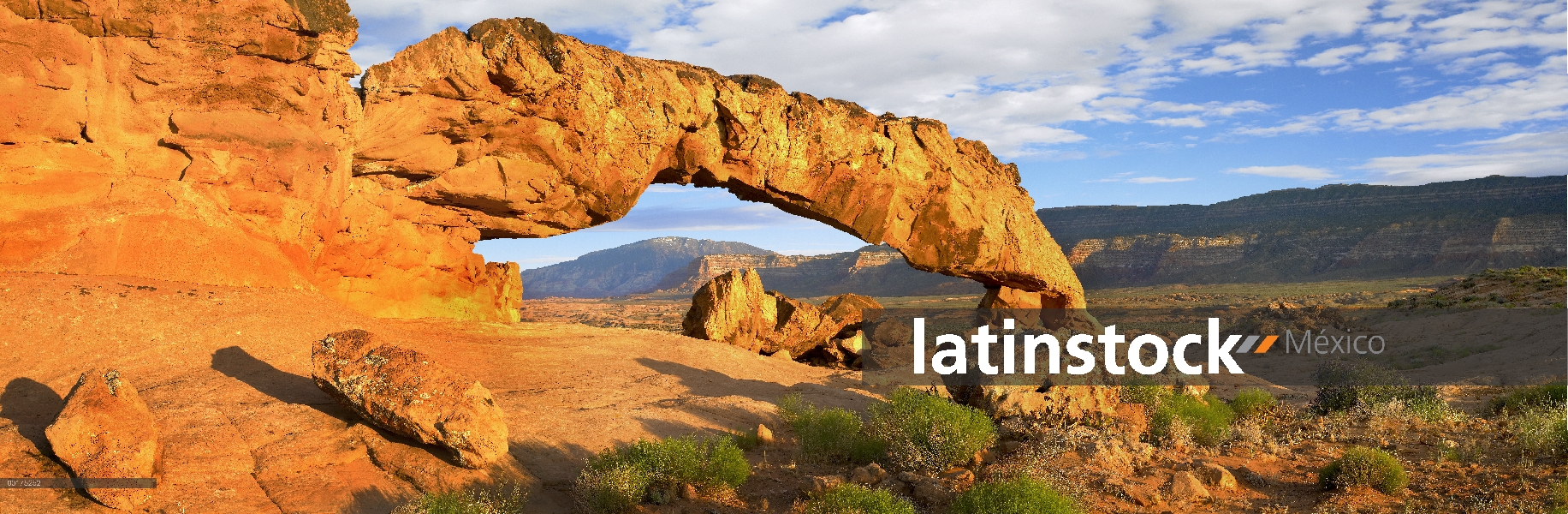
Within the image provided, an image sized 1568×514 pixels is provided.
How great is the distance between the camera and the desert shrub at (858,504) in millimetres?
6801

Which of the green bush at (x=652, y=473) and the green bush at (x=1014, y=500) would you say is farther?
the green bush at (x=652, y=473)

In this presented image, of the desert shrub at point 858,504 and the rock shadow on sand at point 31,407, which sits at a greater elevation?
the rock shadow on sand at point 31,407

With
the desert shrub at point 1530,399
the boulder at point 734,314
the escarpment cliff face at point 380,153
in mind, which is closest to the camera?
the escarpment cliff face at point 380,153

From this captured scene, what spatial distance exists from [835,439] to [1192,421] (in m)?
4.19

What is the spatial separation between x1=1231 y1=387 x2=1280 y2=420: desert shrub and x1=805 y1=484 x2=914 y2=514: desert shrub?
6787 millimetres

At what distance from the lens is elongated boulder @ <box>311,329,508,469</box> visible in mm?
7777

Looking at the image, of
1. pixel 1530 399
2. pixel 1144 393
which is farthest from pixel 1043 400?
pixel 1530 399

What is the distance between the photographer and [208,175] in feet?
35.4

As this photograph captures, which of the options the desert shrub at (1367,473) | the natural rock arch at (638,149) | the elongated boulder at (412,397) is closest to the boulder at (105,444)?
the elongated boulder at (412,397)

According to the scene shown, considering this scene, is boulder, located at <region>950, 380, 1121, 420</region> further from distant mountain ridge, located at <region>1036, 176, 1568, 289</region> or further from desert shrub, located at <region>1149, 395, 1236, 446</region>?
distant mountain ridge, located at <region>1036, 176, 1568, 289</region>

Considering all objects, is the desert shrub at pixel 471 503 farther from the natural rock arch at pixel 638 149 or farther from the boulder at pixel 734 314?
the boulder at pixel 734 314

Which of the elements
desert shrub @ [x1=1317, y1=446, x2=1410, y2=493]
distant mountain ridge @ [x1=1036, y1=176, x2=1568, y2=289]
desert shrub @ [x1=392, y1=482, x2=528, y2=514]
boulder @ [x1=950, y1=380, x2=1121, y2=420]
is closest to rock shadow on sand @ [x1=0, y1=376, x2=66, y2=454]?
desert shrub @ [x1=392, y1=482, x2=528, y2=514]

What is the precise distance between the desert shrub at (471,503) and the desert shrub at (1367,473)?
7212 mm

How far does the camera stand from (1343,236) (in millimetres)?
77875
